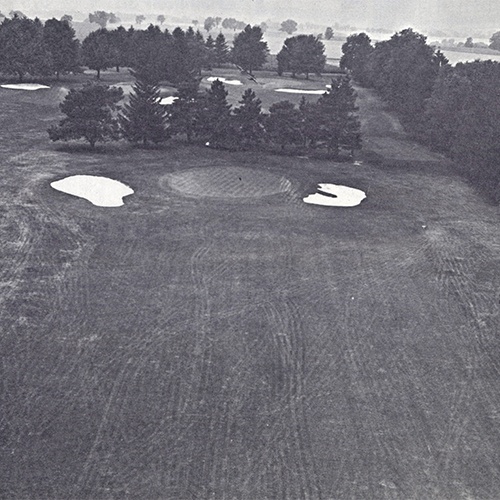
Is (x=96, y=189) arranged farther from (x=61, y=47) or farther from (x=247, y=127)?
(x=61, y=47)

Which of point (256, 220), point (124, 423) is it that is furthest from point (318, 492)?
point (256, 220)

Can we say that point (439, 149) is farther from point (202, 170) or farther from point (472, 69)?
point (202, 170)

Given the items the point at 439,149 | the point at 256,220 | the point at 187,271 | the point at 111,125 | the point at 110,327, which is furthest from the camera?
the point at 439,149

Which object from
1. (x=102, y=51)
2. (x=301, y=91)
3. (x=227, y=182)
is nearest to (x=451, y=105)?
(x=227, y=182)

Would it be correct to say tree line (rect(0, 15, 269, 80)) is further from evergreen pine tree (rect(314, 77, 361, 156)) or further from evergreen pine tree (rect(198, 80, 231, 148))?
evergreen pine tree (rect(314, 77, 361, 156))

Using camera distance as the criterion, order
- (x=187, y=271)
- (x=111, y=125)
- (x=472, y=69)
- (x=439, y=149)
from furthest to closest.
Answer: (x=472, y=69)
(x=439, y=149)
(x=111, y=125)
(x=187, y=271)

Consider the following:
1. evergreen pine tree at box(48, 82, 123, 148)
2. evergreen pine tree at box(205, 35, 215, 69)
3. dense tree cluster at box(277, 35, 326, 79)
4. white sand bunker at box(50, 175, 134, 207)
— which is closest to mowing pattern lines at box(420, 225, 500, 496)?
white sand bunker at box(50, 175, 134, 207)
